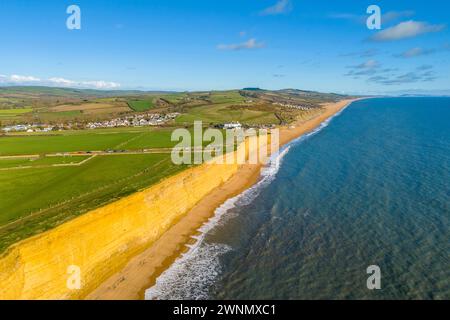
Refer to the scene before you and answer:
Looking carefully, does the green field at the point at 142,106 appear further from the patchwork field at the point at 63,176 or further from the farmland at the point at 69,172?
the patchwork field at the point at 63,176

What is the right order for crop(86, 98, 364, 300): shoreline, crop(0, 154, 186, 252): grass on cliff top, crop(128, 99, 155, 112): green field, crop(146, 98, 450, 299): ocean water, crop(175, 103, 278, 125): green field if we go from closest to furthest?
Result: crop(86, 98, 364, 300): shoreline
crop(146, 98, 450, 299): ocean water
crop(0, 154, 186, 252): grass on cliff top
crop(175, 103, 278, 125): green field
crop(128, 99, 155, 112): green field

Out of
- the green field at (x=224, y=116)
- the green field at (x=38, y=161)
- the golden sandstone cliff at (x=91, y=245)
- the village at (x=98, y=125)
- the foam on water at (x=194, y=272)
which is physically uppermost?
the green field at (x=224, y=116)

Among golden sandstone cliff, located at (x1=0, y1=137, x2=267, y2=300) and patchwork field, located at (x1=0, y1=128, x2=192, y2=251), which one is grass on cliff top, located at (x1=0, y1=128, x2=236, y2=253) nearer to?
patchwork field, located at (x1=0, y1=128, x2=192, y2=251)

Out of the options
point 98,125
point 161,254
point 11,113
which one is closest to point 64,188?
point 161,254

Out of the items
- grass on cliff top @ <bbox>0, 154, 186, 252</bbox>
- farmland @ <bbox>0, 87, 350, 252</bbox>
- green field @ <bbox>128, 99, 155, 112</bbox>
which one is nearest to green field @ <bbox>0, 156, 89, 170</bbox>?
farmland @ <bbox>0, 87, 350, 252</bbox>

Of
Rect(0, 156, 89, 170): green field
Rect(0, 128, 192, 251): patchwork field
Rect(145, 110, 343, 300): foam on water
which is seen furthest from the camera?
Rect(0, 156, 89, 170): green field

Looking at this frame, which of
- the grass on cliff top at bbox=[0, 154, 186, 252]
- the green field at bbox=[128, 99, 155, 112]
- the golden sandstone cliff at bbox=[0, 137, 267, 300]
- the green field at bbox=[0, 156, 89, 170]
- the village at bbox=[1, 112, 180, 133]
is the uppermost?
the green field at bbox=[128, 99, 155, 112]

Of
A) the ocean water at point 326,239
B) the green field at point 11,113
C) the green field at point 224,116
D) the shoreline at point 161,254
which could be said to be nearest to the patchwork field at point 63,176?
the shoreline at point 161,254

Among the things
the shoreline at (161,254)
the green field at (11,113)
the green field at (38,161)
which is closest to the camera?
the shoreline at (161,254)
